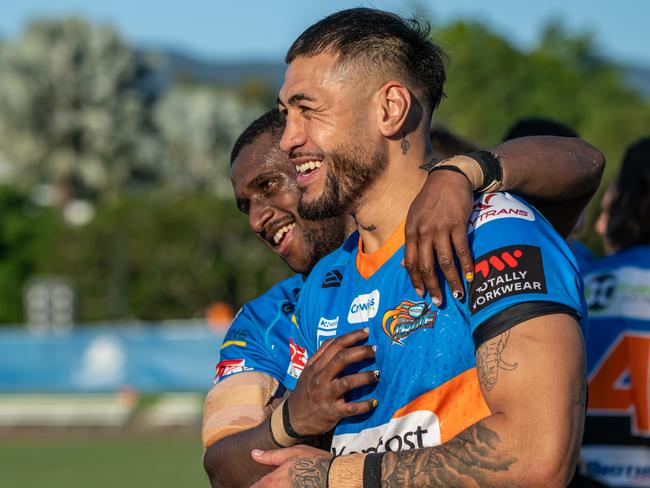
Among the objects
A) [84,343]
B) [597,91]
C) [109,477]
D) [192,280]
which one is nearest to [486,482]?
[109,477]

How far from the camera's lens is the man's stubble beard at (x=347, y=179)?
3232mm

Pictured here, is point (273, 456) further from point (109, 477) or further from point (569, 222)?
point (109, 477)

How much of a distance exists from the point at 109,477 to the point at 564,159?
10067 mm

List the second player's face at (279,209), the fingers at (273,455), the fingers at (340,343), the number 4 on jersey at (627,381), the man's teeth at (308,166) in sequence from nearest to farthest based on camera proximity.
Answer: the fingers at (340,343), the fingers at (273,455), the man's teeth at (308,166), the second player's face at (279,209), the number 4 on jersey at (627,381)

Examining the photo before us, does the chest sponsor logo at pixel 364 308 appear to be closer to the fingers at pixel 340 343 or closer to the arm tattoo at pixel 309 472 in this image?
the fingers at pixel 340 343

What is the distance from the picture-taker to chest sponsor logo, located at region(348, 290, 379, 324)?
10.4 ft

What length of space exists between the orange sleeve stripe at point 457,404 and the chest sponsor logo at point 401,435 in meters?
0.02

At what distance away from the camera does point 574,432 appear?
266 cm

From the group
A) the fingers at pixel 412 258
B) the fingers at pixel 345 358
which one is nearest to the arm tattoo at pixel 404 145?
the fingers at pixel 412 258

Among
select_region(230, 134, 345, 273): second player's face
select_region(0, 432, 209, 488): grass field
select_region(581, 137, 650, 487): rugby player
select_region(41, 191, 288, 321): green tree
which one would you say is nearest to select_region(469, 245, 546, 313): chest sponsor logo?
select_region(230, 134, 345, 273): second player's face

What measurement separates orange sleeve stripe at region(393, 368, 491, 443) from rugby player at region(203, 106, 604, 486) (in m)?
0.51

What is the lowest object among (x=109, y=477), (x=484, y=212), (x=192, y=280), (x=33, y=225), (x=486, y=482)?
(x=486, y=482)

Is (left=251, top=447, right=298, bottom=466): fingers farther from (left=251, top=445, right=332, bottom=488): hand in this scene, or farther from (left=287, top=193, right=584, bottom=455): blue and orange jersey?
(left=287, top=193, right=584, bottom=455): blue and orange jersey

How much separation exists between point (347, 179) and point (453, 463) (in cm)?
92
